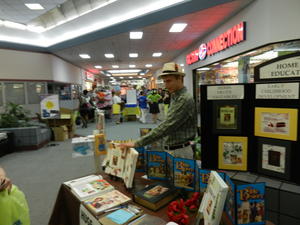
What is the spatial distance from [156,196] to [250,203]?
544 millimetres

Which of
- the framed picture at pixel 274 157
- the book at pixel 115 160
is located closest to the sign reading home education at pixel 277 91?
the framed picture at pixel 274 157

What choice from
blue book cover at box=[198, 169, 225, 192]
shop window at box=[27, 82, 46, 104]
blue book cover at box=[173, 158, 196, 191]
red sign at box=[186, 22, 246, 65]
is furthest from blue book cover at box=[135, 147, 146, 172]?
shop window at box=[27, 82, 46, 104]

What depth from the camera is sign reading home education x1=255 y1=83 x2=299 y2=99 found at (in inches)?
46.9

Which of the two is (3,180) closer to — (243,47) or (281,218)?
(281,218)

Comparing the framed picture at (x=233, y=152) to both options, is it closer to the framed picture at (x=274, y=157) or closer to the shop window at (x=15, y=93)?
the framed picture at (x=274, y=157)

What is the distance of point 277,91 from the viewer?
1.25 m

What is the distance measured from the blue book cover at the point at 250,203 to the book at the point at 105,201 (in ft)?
2.25

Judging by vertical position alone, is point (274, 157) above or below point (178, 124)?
below

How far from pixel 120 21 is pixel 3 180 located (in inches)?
230

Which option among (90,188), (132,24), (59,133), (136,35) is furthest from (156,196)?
(136,35)

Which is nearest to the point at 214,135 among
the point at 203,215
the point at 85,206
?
the point at 203,215

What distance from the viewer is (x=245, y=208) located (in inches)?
40.3

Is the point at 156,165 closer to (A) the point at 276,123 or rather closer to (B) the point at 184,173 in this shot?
(B) the point at 184,173

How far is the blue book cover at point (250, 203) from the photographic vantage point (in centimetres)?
101
